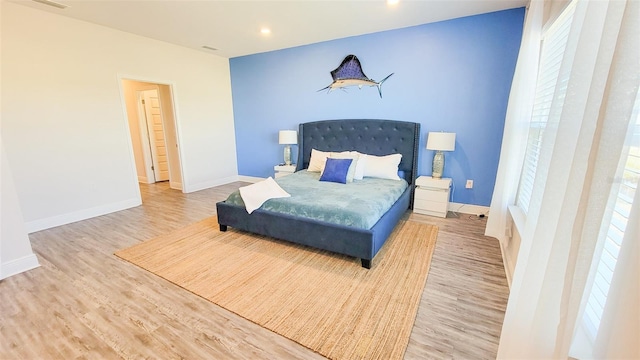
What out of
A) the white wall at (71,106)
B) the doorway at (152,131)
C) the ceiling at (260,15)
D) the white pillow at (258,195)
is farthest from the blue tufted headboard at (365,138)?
the doorway at (152,131)

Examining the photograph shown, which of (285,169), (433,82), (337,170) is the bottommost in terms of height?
(285,169)

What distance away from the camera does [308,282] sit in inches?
86.4

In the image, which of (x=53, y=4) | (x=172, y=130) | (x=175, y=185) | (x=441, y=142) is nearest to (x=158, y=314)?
(x=441, y=142)

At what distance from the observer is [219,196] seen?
478 cm

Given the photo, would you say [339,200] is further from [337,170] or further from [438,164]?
[438,164]

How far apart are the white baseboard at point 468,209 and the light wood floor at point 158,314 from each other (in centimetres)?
89

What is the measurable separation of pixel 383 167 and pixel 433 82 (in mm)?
1386

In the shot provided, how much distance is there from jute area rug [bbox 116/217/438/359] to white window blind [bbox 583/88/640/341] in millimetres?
910

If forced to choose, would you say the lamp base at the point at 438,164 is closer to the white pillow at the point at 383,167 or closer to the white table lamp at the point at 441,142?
the white table lamp at the point at 441,142

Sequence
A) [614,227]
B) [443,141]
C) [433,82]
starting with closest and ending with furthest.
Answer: [614,227] < [443,141] < [433,82]

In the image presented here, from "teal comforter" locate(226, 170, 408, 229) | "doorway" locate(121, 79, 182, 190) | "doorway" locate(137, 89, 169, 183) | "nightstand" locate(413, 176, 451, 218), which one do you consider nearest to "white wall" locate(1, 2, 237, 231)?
"doorway" locate(121, 79, 182, 190)

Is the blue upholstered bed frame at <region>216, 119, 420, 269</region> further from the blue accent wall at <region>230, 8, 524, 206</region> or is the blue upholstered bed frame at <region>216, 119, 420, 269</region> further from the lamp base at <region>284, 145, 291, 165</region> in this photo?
the lamp base at <region>284, 145, 291, 165</region>

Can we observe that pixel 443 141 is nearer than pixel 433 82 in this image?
Yes

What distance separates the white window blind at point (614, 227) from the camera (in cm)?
85
